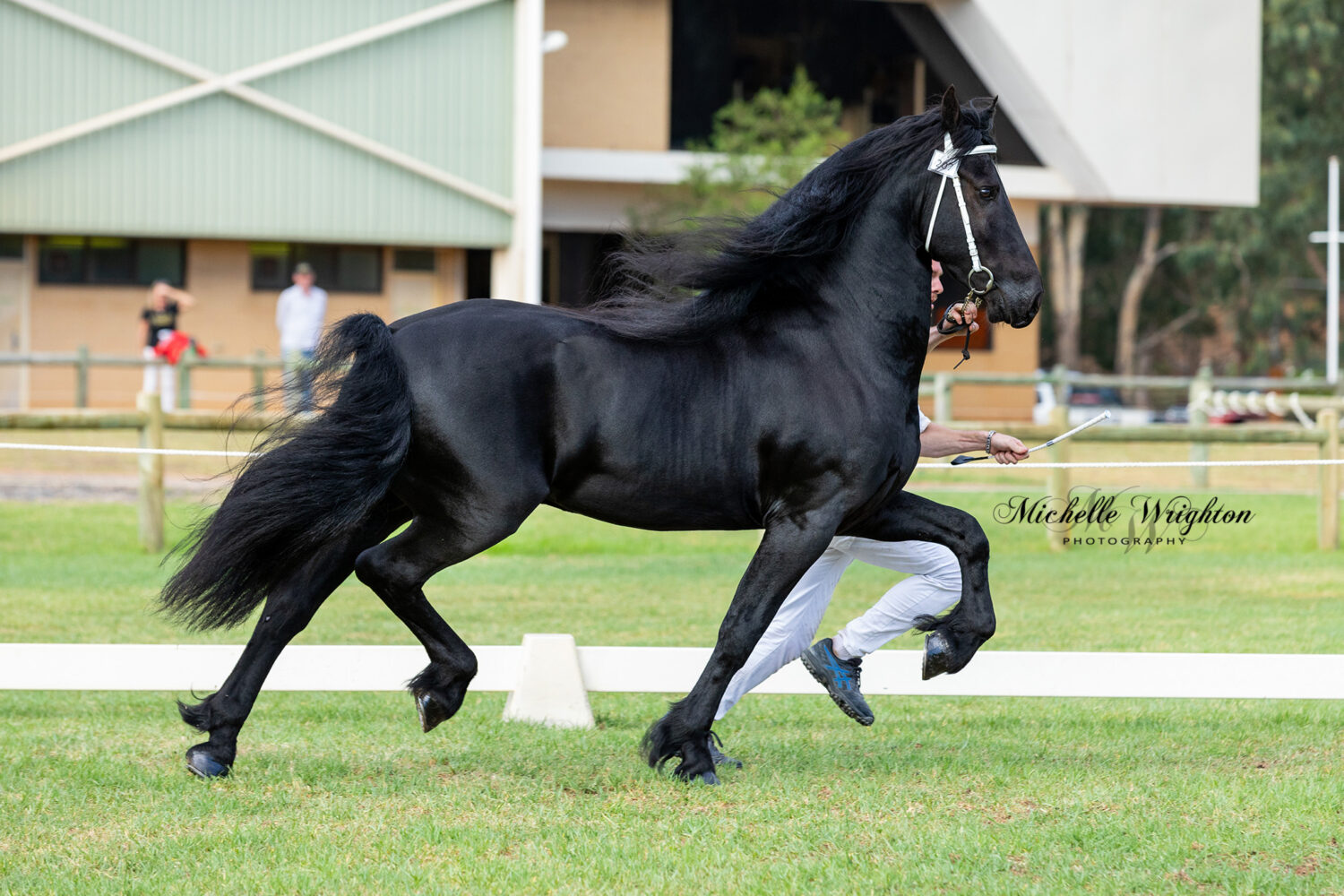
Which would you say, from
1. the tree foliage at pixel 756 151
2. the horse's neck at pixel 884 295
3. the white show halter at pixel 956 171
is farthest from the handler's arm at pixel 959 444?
the tree foliage at pixel 756 151

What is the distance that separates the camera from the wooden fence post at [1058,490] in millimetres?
11945

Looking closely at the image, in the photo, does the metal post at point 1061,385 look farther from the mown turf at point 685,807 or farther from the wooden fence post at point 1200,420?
the mown turf at point 685,807

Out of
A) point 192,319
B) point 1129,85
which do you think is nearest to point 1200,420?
point 1129,85

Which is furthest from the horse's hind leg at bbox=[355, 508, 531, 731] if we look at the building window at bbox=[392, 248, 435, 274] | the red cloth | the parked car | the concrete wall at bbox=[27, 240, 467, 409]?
the building window at bbox=[392, 248, 435, 274]

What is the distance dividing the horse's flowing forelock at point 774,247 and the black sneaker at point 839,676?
1.26m

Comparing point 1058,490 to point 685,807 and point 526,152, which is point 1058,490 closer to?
point 685,807

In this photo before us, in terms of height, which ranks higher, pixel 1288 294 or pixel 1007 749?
pixel 1288 294

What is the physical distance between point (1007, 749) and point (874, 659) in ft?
1.85

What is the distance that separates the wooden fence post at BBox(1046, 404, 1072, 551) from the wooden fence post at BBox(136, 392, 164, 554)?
6.82 meters

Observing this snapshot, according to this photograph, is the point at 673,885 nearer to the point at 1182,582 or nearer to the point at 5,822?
the point at 5,822

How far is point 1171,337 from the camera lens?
51750 millimetres

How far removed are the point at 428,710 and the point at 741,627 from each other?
1050 mm

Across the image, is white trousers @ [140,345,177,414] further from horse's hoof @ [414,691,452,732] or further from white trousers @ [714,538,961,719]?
→ white trousers @ [714,538,961,719]

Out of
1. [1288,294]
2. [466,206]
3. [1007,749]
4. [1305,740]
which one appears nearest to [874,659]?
[1007,749]
